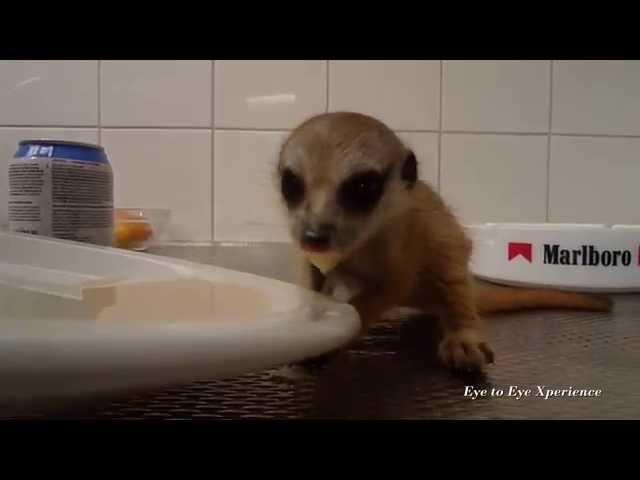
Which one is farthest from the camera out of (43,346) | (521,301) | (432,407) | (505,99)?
(505,99)

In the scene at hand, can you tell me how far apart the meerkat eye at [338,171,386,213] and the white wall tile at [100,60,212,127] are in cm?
97

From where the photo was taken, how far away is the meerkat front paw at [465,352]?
1.65ft

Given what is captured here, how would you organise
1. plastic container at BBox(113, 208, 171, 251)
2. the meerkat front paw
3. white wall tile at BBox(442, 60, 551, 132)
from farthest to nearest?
1. white wall tile at BBox(442, 60, 551, 132)
2. plastic container at BBox(113, 208, 171, 251)
3. the meerkat front paw

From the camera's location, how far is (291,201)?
630 mm

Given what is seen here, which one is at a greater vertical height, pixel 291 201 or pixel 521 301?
pixel 291 201

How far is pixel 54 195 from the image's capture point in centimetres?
86

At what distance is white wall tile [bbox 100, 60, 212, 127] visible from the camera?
4.81 ft

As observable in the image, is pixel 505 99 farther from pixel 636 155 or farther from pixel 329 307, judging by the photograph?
pixel 329 307

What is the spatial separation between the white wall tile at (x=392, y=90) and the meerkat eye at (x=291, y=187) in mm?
891

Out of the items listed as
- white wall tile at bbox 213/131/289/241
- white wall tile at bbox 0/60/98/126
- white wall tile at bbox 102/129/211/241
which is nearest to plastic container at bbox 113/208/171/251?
white wall tile at bbox 102/129/211/241

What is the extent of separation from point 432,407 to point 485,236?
76 cm

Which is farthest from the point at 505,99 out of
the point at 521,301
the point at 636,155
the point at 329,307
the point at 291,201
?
the point at 329,307

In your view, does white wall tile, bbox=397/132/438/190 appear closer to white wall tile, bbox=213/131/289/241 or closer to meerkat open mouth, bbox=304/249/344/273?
white wall tile, bbox=213/131/289/241

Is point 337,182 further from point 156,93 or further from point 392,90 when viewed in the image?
point 156,93
